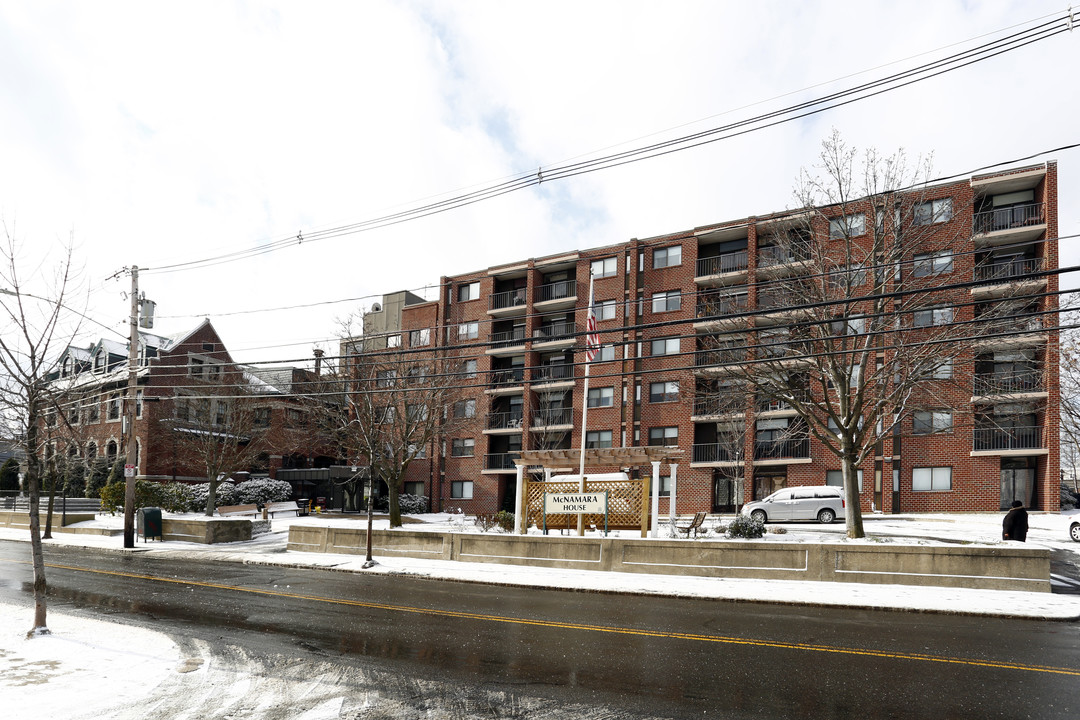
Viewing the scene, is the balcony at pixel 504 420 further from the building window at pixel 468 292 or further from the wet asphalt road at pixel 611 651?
the wet asphalt road at pixel 611 651

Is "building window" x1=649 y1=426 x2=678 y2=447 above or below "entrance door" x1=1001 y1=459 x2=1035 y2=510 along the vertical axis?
above

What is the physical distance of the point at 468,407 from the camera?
52406 mm

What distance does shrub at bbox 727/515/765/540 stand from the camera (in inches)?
837

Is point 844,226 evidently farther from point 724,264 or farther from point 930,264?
point 724,264

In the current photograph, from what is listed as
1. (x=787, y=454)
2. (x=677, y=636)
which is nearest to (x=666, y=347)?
(x=787, y=454)

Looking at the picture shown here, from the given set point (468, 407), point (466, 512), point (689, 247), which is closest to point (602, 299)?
point (689, 247)

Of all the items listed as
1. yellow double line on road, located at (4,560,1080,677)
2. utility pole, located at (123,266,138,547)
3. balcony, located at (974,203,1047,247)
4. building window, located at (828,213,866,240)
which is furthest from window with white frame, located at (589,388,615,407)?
yellow double line on road, located at (4,560,1080,677)

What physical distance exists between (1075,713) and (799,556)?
10338mm

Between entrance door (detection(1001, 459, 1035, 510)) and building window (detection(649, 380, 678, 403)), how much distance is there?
17.4 meters

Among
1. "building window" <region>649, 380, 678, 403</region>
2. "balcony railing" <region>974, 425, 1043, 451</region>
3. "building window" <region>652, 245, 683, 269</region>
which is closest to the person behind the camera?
"balcony railing" <region>974, 425, 1043, 451</region>

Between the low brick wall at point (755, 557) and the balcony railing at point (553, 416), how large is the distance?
24.3 metres

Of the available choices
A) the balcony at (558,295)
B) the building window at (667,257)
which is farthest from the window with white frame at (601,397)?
the building window at (667,257)

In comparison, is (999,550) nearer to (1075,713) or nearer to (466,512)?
(1075,713)

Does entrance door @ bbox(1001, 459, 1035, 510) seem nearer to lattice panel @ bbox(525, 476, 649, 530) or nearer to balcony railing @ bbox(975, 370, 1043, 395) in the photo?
balcony railing @ bbox(975, 370, 1043, 395)
